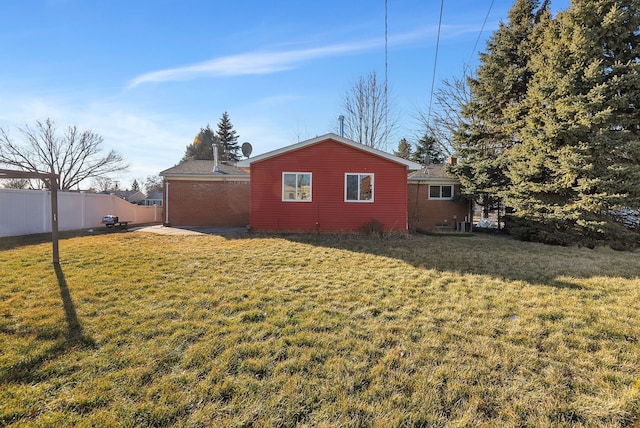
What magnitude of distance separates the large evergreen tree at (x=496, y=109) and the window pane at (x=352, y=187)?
22.5 ft

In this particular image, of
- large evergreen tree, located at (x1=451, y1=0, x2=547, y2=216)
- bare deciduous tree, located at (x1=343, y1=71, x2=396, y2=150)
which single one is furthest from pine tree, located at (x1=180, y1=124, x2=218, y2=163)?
large evergreen tree, located at (x1=451, y1=0, x2=547, y2=216)

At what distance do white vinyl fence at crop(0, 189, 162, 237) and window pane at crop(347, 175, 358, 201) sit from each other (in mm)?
12552

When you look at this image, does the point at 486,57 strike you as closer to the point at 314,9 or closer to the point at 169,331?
the point at 314,9

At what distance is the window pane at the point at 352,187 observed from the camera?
11.9 metres

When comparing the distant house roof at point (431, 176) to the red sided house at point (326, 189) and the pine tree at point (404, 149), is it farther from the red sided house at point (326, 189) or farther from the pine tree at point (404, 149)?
the pine tree at point (404, 149)

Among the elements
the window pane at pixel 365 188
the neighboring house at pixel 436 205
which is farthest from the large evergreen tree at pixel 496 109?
the window pane at pixel 365 188

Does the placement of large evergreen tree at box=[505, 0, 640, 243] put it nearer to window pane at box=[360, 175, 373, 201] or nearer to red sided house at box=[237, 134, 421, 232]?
red sided house at box=[237, 134, 421, 232]

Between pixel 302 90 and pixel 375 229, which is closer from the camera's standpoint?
pixel 375 229

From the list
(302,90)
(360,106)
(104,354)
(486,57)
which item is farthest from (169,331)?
(360,106)

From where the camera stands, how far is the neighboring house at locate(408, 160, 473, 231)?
1669 centimetres

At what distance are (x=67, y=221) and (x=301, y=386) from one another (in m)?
16.1

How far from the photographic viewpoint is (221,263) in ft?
22.0

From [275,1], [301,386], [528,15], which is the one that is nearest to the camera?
[301,386]

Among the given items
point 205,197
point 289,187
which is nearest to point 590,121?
point 289,187
